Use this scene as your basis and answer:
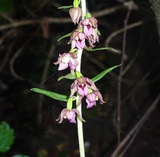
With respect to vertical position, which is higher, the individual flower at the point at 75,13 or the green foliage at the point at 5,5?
the green foliage at the point at 5,5

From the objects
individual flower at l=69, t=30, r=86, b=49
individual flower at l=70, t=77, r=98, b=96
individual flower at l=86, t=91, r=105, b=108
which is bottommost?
individual flower at l=86, t=91, r=105, b=108

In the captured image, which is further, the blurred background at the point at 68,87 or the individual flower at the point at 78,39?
Result: the blurred background at the point at 68,87

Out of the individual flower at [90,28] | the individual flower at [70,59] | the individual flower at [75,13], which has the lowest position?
the individual flower at [70,59]

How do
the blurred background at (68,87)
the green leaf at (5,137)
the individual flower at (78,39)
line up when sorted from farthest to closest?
the blurred background at (68,87) → the green leaf at (5,137) → the individual flower at (78,39)

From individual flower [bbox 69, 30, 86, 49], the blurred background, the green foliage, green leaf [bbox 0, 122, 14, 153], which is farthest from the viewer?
the blurred background

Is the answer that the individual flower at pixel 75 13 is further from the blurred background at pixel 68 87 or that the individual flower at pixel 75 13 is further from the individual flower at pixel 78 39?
the blurred background at pixel 68 87

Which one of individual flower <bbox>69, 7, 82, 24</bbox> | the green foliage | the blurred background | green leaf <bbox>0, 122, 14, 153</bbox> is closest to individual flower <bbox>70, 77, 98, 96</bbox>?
individual flower <bbox>69, 7, 82, 24</bbox>

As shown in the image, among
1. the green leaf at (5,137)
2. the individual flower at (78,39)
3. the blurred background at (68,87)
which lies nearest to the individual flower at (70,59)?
the individual flower at (78,39)

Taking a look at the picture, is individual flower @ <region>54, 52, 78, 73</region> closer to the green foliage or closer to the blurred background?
the green foliage

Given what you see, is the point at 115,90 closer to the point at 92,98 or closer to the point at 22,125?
the point at 22,125
